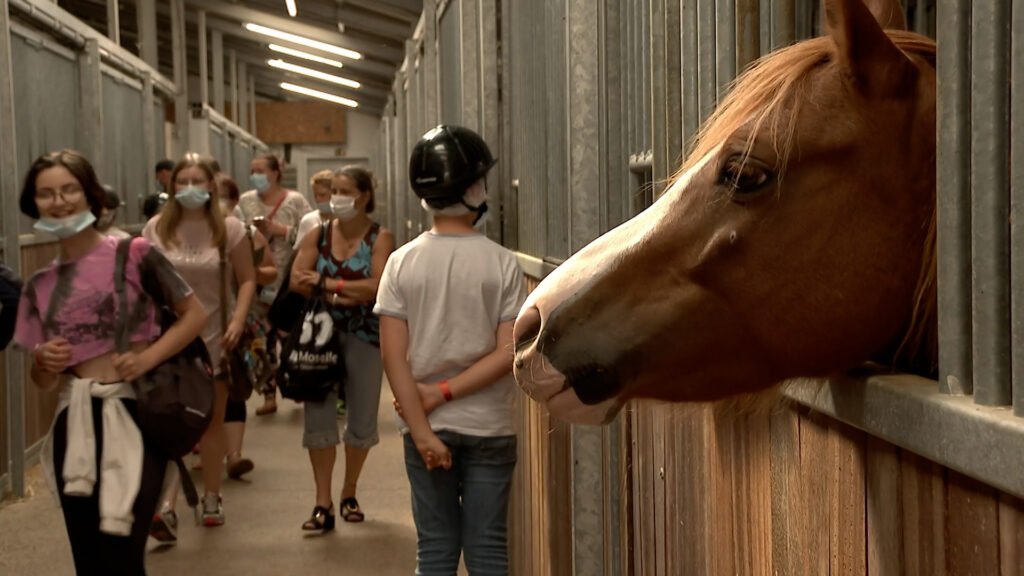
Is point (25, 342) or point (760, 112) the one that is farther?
point (25, 342)

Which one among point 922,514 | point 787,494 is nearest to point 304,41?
point 787,494

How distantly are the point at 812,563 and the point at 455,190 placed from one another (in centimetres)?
207

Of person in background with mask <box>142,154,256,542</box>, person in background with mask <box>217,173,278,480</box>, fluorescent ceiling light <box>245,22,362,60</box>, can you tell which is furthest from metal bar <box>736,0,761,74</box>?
fluorescent ceiling light <box>245,22,362,60</box>

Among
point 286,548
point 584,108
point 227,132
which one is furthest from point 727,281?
point 227,132

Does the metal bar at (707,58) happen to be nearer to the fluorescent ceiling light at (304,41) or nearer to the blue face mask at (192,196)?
the blue face mask at (192,196)

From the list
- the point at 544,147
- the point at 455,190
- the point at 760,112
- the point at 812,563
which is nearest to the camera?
the point at 760,112

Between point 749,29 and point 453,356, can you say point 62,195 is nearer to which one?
point 453,356

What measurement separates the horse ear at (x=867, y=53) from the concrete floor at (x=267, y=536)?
444 cm

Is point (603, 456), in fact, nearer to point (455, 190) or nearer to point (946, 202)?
point (455, 190)

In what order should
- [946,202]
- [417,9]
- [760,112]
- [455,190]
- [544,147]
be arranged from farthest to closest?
1. [417,9]
2. [544,147]
3. [455,190]
4. [760,112]
5. [946,202]

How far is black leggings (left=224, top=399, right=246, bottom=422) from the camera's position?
6.94 m

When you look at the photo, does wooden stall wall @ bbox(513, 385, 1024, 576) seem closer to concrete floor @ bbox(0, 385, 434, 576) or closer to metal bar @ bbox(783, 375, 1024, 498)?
metal bar @ bbox(783, 375, 1024, 498)

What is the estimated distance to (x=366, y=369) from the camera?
5707 millimetres

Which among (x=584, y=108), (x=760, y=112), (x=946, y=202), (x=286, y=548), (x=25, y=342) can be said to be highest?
(x=584, y=108)
